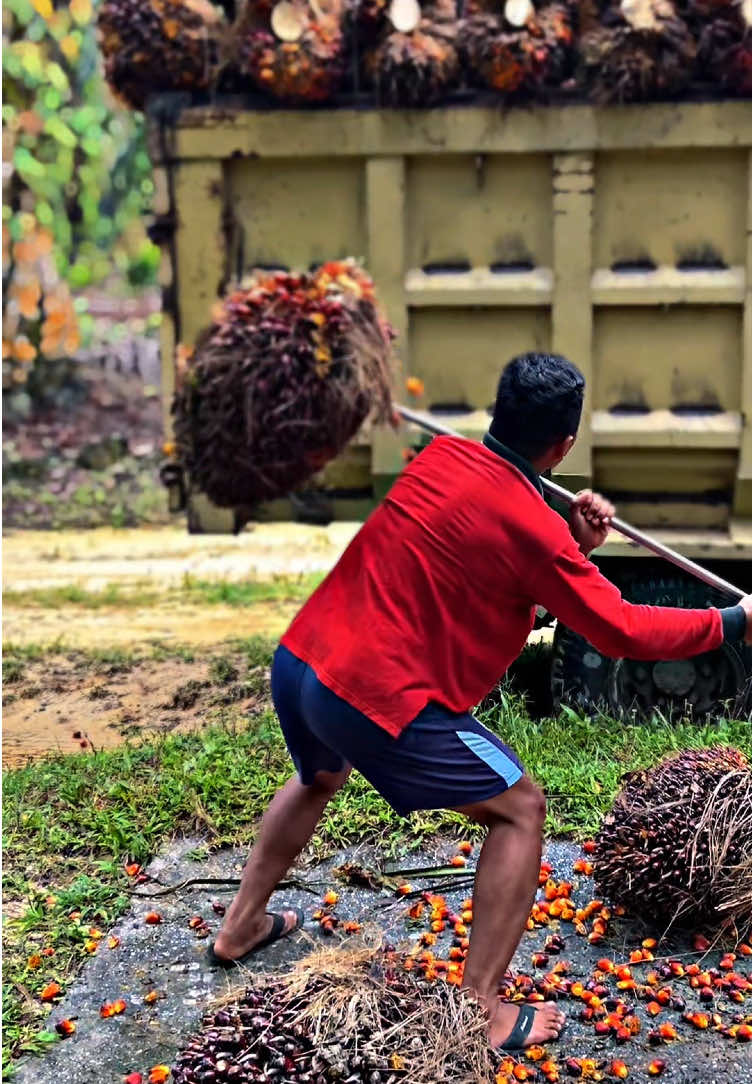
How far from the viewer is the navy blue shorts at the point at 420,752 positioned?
2561mm

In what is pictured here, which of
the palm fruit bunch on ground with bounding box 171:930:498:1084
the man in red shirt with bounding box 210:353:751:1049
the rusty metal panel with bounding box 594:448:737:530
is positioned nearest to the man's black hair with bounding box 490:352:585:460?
the man in red shirt with bounding box 210:353:751:1049

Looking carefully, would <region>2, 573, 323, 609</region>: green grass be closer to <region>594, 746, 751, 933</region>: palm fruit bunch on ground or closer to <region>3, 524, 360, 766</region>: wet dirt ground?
<region>3, 524, 360, 766</region>: wet dirt ground

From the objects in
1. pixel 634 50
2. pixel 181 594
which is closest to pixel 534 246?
pixel 634 50

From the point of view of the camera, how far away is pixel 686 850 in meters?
3.09

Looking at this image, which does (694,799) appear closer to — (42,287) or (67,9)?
(42,287)

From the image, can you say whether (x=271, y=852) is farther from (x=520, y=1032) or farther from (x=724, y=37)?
(x=724, y=37)

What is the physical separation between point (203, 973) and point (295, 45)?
3.16 meters

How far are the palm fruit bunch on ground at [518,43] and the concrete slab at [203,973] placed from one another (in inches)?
102

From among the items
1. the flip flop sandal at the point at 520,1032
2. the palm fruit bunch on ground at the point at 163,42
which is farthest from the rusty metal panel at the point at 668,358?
the flip flop sandal at the point at 520,1032

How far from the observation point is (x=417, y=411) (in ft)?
15.7

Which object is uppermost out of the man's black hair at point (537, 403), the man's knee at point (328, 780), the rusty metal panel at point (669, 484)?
the man's black hair at point (537, 403)

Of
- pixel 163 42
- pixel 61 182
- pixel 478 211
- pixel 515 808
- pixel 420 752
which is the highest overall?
pixel 61 182

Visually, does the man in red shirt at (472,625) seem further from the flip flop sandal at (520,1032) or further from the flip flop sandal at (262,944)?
the flip flop sandal at (262,944)

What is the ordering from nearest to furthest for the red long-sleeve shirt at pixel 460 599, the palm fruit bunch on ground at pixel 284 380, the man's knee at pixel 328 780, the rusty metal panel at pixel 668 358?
the red long-sleeve shirt at pixel 460 599 → the man's knee at pixel 328 780 → the palm fruit bunch on ground at pixel 284 380 → the rusty metal panel at pixel 668 358
